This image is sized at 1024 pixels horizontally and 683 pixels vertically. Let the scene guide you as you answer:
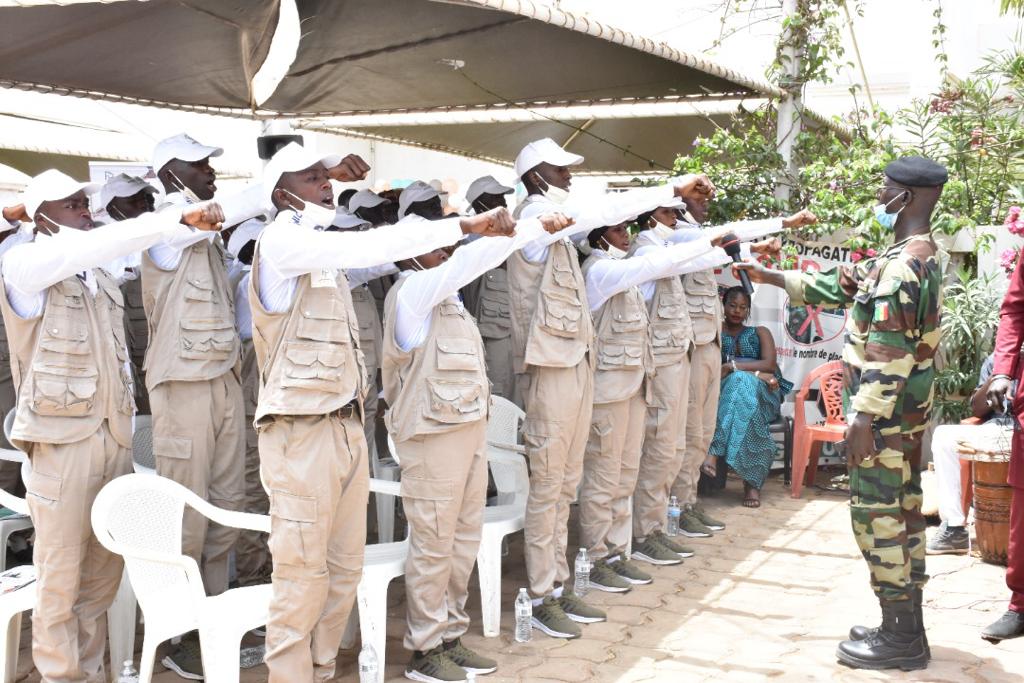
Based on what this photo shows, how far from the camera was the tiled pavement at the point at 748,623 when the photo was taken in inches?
194

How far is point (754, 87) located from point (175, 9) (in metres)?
4.57

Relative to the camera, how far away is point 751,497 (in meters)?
8.31

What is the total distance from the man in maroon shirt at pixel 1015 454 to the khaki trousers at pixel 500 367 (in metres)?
2.70

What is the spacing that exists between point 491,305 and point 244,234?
5.98ft

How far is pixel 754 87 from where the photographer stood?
8.60 m

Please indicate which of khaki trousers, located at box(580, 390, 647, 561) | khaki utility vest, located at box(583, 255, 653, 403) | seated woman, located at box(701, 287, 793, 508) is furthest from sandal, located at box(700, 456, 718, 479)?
khaki utility vest, located at box(583, 255, 653, 403)

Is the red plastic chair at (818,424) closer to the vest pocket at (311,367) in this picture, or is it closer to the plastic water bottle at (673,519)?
the plastic water bottle at (673,519)

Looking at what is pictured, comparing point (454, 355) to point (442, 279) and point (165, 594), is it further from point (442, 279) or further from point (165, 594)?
point (165, 594)

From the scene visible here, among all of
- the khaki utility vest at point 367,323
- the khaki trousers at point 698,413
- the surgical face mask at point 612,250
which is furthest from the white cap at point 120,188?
the khaki trousers at point 698,413

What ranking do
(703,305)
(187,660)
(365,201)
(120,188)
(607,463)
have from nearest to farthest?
(187,660) → (120,188) → (607,463) → (365,201) → (703,305)

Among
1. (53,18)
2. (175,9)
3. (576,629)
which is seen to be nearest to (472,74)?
(175,9)

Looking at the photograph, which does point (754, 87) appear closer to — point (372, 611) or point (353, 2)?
point (353, 2)

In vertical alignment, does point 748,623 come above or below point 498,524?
below

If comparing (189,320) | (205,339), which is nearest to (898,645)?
(205,339)
